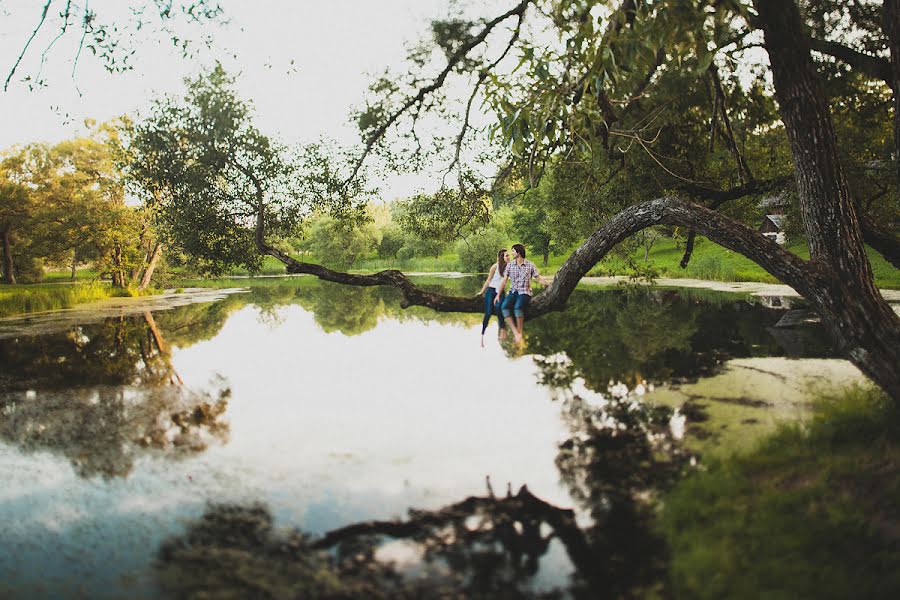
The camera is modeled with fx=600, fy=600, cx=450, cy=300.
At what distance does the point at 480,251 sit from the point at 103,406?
4232 cm

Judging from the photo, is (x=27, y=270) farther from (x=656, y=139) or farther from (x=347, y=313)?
(x=656, y=139)

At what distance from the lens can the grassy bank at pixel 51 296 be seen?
2496 centimetres

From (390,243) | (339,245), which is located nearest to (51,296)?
(339,245)

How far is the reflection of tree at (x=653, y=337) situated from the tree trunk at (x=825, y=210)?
171 inches

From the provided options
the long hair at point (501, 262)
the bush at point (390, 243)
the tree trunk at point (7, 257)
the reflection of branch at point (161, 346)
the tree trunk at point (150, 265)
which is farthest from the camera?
the bush at point (390, 243)

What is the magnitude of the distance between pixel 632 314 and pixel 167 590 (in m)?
18.3

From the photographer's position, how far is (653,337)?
1462 centimetres

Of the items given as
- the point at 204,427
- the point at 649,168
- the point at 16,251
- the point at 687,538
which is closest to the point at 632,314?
the point at 649,168

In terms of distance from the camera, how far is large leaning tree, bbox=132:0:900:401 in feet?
16.2

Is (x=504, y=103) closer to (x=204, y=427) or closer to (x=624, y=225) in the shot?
(x=624, y=225)

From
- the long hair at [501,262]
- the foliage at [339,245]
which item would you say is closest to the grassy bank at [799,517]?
the long hair at [501,262]

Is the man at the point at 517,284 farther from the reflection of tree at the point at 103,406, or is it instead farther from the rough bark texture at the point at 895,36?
the rough bark texture at the point at 895,36

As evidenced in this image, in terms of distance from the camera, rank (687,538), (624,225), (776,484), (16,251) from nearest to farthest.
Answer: (687,538) → (776,484) → (624,225) → (16,251)

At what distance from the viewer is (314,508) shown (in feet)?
17.2
